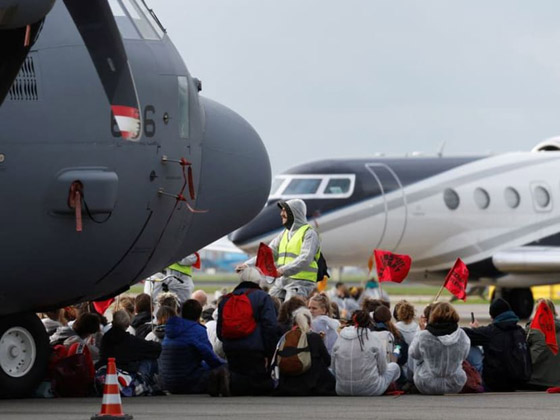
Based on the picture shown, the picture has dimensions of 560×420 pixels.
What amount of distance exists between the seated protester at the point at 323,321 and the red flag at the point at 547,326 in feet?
7.28

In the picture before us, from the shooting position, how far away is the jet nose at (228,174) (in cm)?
1445

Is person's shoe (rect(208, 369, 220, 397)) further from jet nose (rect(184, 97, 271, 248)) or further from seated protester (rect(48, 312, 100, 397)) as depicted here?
jet nose (rect(184, 97, 271, 248))

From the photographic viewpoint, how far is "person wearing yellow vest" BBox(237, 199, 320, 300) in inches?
691

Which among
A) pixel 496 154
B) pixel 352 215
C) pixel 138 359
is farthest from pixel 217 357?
pixel 496 154

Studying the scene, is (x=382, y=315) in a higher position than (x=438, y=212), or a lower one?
lower

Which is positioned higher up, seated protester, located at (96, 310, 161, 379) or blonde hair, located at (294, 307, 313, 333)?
blonde hair, located at (294, 307, 313, 333)

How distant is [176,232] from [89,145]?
1788 millimetres

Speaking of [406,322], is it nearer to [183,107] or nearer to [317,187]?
[183,107]

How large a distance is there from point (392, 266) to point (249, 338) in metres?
A: 5.46

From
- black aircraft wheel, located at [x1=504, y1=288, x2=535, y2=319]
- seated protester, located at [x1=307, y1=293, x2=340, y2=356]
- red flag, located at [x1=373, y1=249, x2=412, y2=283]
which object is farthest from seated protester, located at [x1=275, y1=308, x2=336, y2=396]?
black aircraft wheel, located at [x1=504, y1=288, x2=535, y2=319]

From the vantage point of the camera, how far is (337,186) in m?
30.7

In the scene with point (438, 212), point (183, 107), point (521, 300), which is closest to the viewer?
point (183, 107)

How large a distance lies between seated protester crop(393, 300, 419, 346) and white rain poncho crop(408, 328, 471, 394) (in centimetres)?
114

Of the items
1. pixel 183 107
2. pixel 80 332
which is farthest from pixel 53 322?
pixel 183 107
